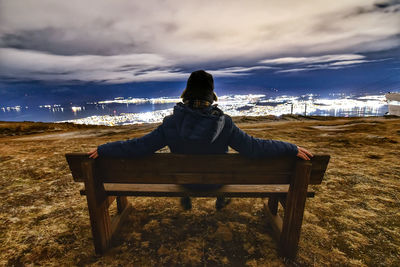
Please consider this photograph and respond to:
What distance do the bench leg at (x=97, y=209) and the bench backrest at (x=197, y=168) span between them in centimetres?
8

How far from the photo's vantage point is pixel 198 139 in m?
2.00

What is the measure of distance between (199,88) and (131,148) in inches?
41.3

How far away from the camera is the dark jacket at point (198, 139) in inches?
80.0

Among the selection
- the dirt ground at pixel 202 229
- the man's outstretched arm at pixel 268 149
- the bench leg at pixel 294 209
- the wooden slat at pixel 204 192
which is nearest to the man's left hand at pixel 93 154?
the wooden slat at pixel 204 192

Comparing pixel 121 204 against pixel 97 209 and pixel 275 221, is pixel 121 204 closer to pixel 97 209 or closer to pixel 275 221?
pixel 97 209

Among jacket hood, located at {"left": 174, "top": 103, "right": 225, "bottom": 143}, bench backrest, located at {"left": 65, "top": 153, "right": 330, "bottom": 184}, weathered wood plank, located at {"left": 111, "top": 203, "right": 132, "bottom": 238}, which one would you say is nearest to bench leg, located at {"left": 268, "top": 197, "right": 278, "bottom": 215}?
bench backrest, located at {"left": 65, "top": 153, "right": 330, "bottom": 184}

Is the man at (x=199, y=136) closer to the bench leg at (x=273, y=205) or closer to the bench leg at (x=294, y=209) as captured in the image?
the bench leg at (x=294, y=209)

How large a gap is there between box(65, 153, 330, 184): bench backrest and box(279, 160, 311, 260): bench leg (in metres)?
0.09

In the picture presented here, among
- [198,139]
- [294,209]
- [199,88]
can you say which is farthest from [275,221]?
[199,88]

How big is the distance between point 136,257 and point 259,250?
5.49 feet

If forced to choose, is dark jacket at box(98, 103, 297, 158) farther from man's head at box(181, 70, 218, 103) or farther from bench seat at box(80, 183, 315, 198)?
bench seat at box(80, 183, 315, 198)

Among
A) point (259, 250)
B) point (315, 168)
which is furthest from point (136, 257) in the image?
point (315, 168)

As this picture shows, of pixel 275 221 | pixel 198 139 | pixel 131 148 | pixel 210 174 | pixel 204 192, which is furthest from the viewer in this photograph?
pixel 275 221

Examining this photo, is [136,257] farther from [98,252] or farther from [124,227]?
[124,227]
